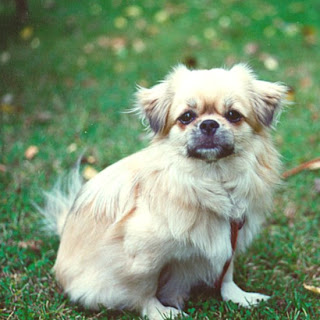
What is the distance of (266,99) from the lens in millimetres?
2545

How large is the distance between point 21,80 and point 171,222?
151 inches

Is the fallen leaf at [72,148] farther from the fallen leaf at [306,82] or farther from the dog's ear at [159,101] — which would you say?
the fallen leaf at [306,82]

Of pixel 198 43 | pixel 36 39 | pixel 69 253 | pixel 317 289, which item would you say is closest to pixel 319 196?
pixel 317 289

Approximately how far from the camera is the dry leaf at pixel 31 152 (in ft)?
14.2

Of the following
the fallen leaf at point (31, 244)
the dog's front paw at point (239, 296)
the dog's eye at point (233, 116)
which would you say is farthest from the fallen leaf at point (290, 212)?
the fallen leaf at point (31, 244)

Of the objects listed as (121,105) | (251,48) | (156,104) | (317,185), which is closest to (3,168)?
(121,105)

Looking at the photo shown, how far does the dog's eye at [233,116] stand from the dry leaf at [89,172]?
70.6 inches

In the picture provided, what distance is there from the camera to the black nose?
7.66 ft

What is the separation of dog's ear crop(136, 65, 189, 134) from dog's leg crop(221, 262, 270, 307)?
0.98 meters

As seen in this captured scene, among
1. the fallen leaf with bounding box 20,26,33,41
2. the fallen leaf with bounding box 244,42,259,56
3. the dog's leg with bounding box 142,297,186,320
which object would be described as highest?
the fallen leaf with bounding box 244,42,259,56

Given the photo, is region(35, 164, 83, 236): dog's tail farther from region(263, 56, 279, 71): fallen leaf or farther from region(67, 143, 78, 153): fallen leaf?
region(263, 56, 279, 71): fallen leaf

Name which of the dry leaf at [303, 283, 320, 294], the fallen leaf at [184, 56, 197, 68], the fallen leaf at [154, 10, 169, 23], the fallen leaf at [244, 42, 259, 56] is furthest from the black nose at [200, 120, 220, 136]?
the fallen leaf at [154, 10, 169, 23]

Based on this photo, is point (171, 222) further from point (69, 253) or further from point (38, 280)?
point (38, 280)

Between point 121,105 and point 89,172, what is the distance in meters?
1.36
